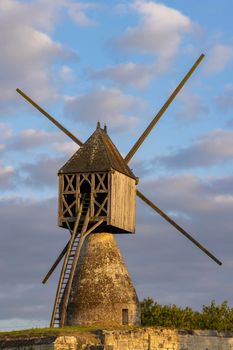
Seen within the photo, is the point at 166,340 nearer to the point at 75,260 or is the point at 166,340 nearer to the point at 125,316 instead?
the point at 125,316

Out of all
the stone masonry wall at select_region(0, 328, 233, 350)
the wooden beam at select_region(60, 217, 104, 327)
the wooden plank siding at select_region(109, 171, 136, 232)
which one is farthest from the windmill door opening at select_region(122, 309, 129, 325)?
the wooden plank siding at select_region(109, 171, 136, 232)

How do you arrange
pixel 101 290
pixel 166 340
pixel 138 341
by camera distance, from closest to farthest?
pixel 138 341
pixel 166 340
pixel 101 290

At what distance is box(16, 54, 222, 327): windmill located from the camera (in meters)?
43.0

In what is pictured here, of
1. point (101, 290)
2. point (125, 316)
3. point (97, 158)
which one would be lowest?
point (125, 316)

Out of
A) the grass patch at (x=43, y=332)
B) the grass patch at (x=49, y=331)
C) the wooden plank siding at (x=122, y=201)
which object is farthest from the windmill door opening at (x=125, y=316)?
the wooden plank siding at (x=122, y=201)

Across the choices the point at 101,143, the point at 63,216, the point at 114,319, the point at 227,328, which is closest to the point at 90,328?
the point at 114,319

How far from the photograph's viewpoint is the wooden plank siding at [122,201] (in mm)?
43781

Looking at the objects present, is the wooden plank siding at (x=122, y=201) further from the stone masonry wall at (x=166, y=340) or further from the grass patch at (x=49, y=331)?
the stone masonry wall at (x=166, y=340)

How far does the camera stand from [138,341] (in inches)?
1604

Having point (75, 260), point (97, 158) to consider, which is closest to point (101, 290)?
point (75, 260)

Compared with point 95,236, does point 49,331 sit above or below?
below

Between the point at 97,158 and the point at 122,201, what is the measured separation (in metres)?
2.17

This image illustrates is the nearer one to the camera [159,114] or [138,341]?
[138,341]

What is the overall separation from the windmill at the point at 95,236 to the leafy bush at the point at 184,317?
6.61 m
